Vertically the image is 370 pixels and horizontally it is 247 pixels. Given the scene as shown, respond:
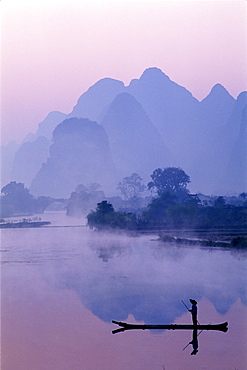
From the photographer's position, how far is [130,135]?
55188 millimetres

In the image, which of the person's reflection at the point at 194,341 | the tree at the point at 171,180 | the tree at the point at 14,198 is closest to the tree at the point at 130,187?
the tree at the point at 171,180

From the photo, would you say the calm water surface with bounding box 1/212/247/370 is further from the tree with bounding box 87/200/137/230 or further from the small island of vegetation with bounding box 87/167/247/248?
the tree with bounding box 87/200/137/230

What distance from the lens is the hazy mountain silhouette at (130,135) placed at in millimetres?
53481

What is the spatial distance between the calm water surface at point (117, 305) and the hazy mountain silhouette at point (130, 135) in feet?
126

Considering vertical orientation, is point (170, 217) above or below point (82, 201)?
below

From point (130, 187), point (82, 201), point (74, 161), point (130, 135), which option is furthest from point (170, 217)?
point (130, 135)

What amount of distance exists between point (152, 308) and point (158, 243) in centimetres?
733

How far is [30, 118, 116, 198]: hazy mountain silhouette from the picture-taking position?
5103cm

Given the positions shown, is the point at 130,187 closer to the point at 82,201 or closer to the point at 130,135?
the point at 82,201

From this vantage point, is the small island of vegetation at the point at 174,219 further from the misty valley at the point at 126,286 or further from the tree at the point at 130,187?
the tree at the point at 130,187

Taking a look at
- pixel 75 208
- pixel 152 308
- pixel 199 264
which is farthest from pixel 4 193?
pixel 152 308

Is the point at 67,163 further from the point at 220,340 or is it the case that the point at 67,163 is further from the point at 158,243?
the point at 220,340

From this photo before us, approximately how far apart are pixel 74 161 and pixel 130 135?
6.26 m

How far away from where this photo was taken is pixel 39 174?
52.4 meters
